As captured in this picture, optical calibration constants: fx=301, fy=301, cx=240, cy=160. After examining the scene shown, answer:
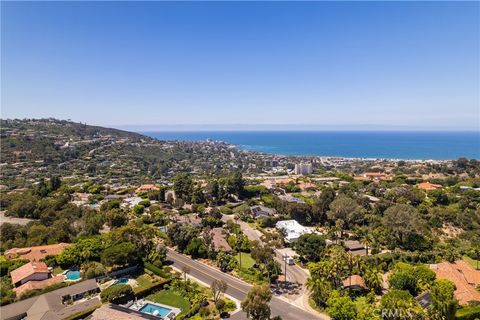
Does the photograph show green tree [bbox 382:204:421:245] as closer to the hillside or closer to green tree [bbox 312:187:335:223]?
green tree [bbox 312:187:335:223]

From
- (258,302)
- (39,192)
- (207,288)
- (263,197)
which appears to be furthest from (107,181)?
(258,302)

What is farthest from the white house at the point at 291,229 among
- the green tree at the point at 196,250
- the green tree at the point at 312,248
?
the green tree at the point at 196,250

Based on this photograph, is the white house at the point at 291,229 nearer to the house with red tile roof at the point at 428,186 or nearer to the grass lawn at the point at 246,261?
the grass lawn at the point at 246,261

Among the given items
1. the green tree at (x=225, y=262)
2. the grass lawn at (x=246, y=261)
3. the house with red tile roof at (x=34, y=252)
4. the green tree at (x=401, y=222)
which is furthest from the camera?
the green tree at (x=401, y=222)

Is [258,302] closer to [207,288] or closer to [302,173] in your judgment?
[207,288]

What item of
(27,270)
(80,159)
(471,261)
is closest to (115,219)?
(27,270)

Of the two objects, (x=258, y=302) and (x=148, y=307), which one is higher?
(x=258, y=302)

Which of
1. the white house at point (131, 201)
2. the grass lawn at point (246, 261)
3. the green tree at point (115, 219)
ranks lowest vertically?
the grass lawn at point (246, 261)
